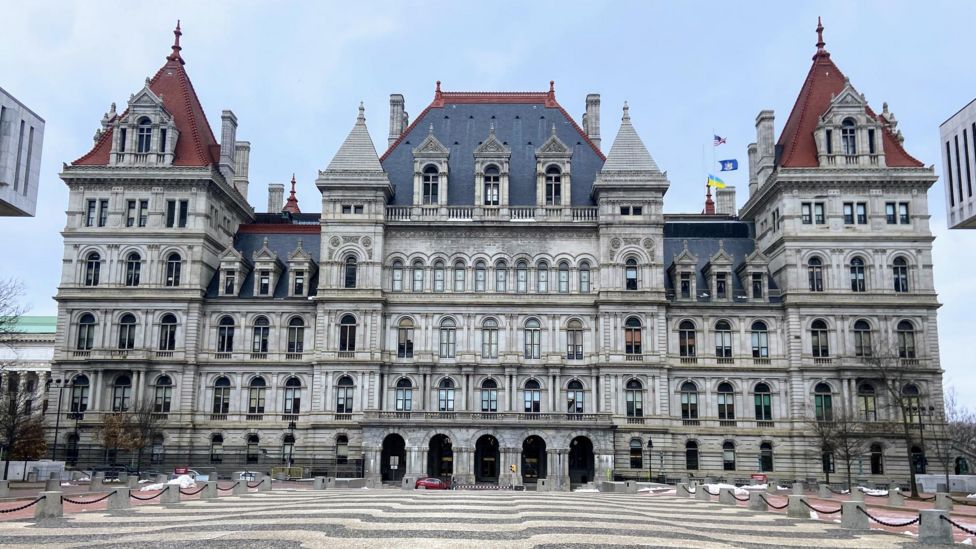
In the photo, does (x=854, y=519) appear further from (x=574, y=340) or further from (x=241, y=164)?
(x=241, y=164)

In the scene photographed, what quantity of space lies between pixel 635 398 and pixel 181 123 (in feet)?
135

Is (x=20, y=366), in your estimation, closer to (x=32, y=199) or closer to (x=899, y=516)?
(x=32, y=199)

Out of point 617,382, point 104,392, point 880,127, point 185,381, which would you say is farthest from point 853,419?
point 104,392

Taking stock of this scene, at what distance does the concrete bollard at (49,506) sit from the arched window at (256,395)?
38.3 m

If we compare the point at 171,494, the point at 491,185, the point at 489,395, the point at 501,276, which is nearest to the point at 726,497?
the point at 171,494

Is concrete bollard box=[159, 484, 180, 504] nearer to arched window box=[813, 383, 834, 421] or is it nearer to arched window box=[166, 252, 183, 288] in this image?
arched window box=[166, 252, 183, 288]

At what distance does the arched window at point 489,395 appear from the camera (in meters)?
68.0

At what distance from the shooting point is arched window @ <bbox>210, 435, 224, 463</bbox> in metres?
67.4

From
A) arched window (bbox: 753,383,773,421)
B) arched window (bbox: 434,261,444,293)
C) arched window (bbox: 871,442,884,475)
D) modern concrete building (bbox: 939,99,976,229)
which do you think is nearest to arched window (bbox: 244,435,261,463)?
arched window (bbox: 434,261,444,293)

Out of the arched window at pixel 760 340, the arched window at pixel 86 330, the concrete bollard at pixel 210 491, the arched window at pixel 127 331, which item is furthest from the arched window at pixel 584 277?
the arched window at pixel 86 330

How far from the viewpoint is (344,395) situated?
67.2 m

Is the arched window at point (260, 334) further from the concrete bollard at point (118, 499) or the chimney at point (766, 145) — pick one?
the chimney at point (766, 145)

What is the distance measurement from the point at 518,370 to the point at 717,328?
1521 cm

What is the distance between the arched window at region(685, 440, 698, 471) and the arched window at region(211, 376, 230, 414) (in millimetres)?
33655
